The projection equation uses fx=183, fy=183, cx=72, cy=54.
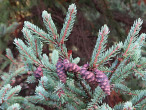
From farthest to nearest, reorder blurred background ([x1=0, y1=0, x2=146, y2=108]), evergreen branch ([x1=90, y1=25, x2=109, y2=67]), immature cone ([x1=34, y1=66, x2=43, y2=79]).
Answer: blurred background ([x1=0, y1=0, x2=146, y2=108]) → immature cone ([x1=34, y1=66, x2=43, y2=79]) → evergreen branch ([x1=90, y1=25, x2=109, y2=67])

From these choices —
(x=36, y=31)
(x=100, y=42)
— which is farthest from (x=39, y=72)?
(x=100, y=42)

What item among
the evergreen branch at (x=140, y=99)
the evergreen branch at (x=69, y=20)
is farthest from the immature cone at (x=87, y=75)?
the evergreen branch at (x=140, y=99)

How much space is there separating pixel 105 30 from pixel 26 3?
73.9 inches

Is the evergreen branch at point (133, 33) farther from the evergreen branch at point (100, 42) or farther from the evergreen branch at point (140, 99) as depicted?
the evergreen branch at point (140, 99)

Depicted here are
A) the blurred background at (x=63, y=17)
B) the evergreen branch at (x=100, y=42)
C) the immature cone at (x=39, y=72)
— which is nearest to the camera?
the evergreen branch at (x=100, y=42)

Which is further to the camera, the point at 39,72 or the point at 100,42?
the point at 39,72

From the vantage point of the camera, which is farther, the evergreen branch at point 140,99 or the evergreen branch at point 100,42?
the evergreen branch at point 140,99

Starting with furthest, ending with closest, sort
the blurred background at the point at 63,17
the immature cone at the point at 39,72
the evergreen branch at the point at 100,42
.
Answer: the blurred background at the point at 63,17, the immature cone at the point at 39,72, the evergreen branch at the point at 100,42

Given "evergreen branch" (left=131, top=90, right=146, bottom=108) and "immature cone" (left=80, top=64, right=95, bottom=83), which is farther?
"evergreen branch" (left=131, top=90, right=146, bottom=108)

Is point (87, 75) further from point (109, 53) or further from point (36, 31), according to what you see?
point (36, 31)

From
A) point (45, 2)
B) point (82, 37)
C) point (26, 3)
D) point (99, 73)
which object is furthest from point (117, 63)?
point (26, 3)

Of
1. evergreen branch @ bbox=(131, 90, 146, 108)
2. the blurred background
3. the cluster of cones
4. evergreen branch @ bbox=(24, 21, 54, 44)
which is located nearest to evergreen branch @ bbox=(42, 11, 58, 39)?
evergreen branch @ bbox=(24, 21, 54, 44)

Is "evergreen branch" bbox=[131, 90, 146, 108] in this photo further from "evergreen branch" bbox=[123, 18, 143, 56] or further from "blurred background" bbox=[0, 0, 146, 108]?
"blurred background" bbox=[0, 0, 146, 108]

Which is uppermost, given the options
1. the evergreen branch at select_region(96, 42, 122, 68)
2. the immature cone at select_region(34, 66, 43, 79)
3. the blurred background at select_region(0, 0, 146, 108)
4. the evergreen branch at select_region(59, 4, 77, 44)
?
the blurred background at select_region(0, 0, 146, 108)
